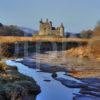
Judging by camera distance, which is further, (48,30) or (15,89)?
(48,30)

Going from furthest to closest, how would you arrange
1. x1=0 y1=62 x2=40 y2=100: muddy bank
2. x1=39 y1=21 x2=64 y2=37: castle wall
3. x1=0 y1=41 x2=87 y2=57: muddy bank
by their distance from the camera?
x1=39 y1=21 x2=64 y2=37: castle wall, x1=0 y1=41 x2=87 y2=57: muddy bank, x1=0 y1=62 x2=40 y2=100: muddy bank

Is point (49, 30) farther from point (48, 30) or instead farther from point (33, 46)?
point (33, 46)

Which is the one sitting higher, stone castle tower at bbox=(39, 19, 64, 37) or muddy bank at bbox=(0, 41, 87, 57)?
stone castle tower at bbox=(39, 19, 64, 37)

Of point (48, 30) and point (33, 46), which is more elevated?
point (48, 30)

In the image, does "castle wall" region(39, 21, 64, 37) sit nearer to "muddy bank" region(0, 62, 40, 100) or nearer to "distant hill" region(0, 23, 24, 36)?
"distant hill" region(0, 23, 24, 36)

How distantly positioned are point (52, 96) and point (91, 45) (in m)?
36.1

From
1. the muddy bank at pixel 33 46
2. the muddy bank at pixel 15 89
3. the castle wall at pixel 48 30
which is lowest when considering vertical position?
the muddy bank at pixel 15 89

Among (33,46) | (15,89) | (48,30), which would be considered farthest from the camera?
(48,30)

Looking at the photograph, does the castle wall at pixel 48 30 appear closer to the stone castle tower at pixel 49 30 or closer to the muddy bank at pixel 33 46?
the stone castle tower at pixel 49 30

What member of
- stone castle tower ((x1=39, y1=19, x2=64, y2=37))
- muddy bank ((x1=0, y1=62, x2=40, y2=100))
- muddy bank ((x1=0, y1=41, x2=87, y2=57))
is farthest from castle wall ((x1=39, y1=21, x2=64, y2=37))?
muddy bank ((x1=0, y1=62, x2=40, y2=100))

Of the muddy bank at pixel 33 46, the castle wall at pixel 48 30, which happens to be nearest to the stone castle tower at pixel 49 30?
the castle wall at pixel 48 30

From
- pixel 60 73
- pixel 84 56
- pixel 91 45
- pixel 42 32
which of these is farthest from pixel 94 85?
pixel 42 32

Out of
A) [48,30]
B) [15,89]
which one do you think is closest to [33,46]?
[48,30]

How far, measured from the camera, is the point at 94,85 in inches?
1077
